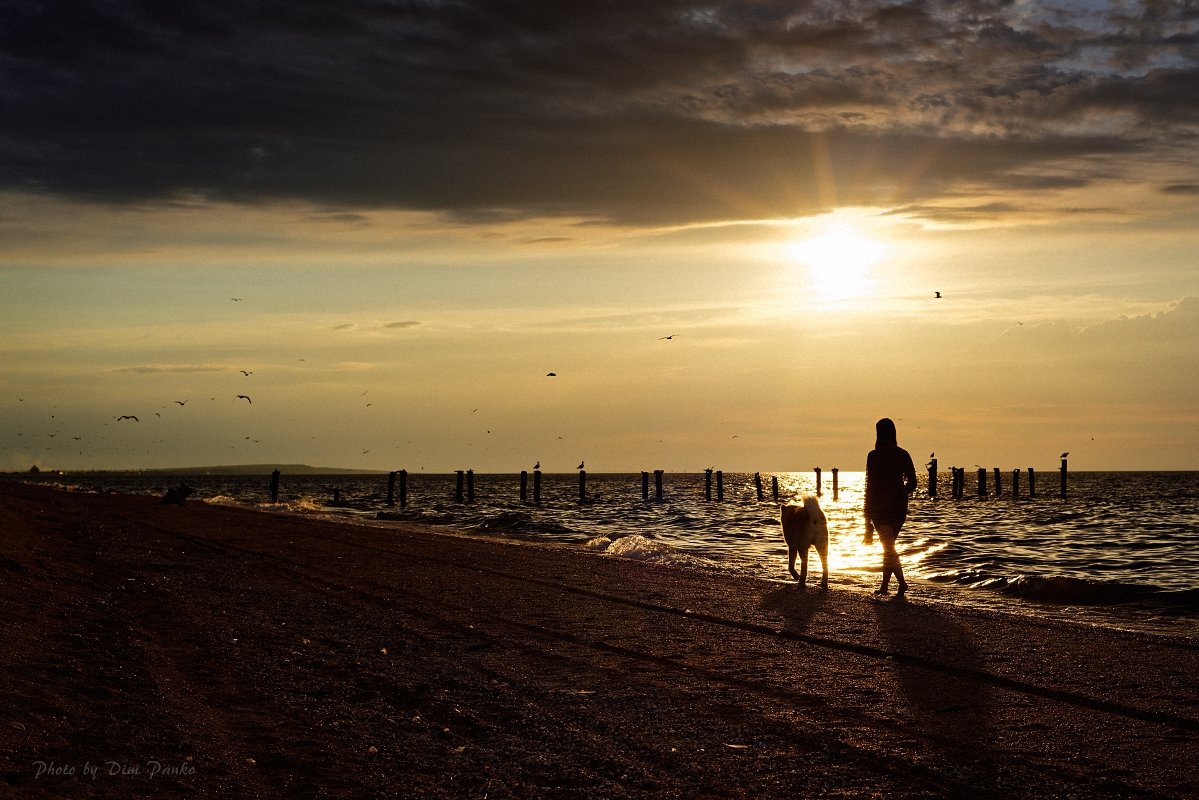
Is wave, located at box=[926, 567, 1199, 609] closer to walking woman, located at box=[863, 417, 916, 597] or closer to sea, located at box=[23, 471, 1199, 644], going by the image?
sea, located at box=[23, 471, 1199, 644]

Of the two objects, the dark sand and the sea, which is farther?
the sea

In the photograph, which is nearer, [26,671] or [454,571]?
[26,671]

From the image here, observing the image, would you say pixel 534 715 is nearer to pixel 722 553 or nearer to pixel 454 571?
pixel 454 571

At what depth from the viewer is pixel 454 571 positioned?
17.5 metres

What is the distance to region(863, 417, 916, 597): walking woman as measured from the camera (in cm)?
1416

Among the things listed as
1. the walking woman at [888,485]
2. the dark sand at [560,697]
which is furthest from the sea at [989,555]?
the dark sand at [560,697]

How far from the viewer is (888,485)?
14.2 meters

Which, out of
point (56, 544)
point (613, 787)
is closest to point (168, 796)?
point (613, 787)

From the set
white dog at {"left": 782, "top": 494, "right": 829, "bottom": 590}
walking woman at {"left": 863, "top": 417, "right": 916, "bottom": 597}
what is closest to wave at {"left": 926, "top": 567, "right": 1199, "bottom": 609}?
white dog at {"left": 782, "top": 494, "right": 829, "bottom": 590}

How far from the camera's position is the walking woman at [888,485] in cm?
1416

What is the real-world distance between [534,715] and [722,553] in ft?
62.1

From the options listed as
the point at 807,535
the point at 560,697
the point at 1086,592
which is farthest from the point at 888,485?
the point at 560,697

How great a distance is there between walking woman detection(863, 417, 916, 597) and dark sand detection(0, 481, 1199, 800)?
985 millimetres

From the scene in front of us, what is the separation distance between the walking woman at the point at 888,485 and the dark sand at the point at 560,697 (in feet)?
3.23
